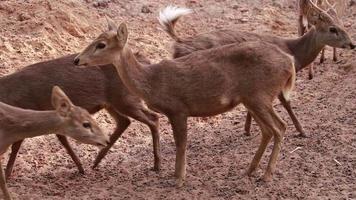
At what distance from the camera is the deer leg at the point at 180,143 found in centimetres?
766

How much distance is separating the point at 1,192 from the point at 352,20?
8.87m

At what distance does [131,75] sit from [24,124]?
4.13 ft

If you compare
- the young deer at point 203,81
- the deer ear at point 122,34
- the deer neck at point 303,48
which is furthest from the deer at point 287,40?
the deer ear at point 122,34

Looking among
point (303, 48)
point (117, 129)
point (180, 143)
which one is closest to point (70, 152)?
point (117, 129)

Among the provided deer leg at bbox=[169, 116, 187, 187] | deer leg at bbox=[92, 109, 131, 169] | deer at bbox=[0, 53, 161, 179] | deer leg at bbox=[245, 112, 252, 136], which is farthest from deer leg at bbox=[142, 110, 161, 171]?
deer leg at bbox=[245, 112, 252, 136]

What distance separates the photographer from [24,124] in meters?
7.06

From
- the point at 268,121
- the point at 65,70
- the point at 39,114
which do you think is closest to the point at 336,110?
the point at 268,121

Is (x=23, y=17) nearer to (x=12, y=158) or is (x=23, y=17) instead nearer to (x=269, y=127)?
(x=12, y=158)

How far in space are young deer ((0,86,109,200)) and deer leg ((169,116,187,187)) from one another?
31.1 inches

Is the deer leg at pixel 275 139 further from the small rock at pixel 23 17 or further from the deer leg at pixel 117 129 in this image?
the small rock at pixel 23 17

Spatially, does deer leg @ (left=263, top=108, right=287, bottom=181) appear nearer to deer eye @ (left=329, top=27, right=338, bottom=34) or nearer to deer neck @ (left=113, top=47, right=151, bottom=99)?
deer neck @ (left=113, top=47, right=151, bottom=99)

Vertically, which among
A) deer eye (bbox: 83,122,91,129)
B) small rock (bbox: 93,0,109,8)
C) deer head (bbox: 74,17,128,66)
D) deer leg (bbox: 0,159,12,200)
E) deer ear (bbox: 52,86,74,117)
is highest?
deer head (bbox: 74,17,128,66)

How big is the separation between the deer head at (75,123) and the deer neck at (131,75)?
2.15 feet

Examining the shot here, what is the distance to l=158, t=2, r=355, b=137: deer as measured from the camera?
9318 millimetres
